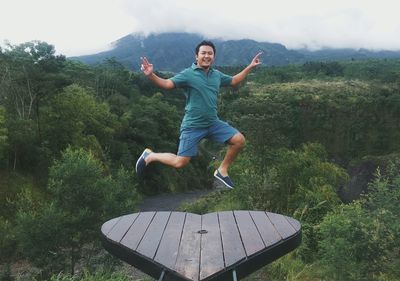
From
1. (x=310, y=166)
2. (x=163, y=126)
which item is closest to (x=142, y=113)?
(x=163, y=126)

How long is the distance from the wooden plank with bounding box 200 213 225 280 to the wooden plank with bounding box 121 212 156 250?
0.66m

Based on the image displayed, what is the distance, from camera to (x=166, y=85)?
5219 mm

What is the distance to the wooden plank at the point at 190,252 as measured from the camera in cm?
396

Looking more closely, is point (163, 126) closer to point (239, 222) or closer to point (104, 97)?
point (104, 97)

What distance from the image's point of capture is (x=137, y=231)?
5.01 metres

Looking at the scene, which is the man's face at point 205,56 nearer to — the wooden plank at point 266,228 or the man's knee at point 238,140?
the man's knee at point 238,140

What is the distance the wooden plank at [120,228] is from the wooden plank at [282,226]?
5.45ft

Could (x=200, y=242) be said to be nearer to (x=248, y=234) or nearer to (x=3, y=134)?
(x=248, y=234)

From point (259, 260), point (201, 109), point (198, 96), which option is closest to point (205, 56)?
point (198, 96)

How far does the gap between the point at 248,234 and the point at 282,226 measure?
45 centimetres

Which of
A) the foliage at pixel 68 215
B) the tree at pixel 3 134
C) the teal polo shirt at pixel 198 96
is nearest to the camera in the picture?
the teal polo shirt at pixel 198 96

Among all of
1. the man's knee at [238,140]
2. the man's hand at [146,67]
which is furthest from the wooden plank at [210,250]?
the man's hand at [146,67]

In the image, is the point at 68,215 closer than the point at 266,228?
No

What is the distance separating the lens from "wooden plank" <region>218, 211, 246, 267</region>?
13.7 feet
